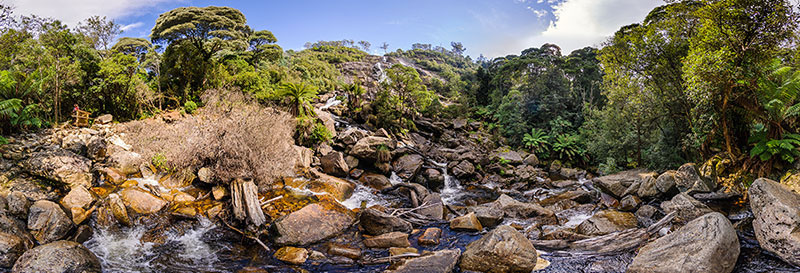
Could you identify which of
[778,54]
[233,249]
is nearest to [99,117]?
[233,249]

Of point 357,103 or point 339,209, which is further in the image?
point 357,103

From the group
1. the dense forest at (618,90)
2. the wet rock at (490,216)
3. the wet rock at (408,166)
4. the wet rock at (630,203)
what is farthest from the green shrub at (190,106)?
the wet rock at (630,203)

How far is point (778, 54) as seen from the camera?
7.77 meters

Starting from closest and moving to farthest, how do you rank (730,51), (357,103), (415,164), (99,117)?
(730,51), (99,117), (415,164), (357,103)

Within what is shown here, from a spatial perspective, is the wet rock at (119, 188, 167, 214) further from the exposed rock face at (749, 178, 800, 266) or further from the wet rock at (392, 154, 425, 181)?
the exposed rock face at (749, 178, 800, 266)

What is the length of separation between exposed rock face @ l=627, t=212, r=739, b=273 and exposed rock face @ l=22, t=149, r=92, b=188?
1194 cm

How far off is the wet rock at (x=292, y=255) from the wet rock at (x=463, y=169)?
32.6ft

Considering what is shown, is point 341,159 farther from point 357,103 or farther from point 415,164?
point 357,103

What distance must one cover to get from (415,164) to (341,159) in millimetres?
3497

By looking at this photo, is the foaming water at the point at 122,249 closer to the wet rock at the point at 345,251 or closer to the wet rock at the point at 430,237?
the wet rock at the point at 345,251

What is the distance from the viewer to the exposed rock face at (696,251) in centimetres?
433

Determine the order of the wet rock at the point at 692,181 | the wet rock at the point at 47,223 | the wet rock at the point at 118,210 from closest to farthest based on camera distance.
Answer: the wet rock at the point at 47,223
the wet rock at the point at 118,210
the wet rock at the point at 692,181

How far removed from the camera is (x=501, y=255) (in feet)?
17.1

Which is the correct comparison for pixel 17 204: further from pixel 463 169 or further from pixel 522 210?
pixel 463 169
